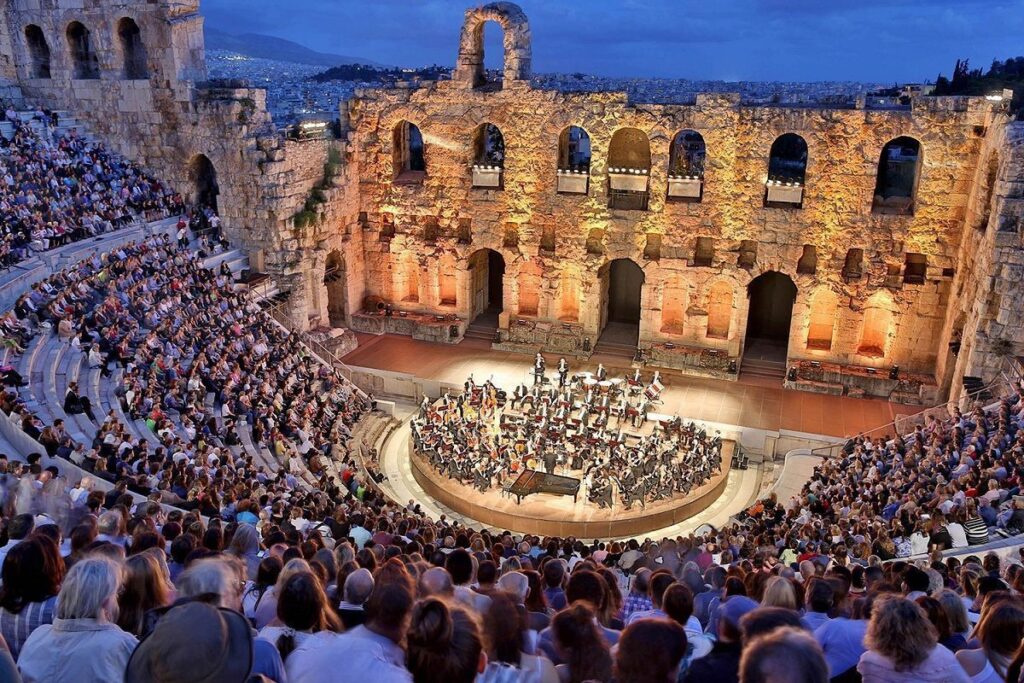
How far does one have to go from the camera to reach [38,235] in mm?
25609

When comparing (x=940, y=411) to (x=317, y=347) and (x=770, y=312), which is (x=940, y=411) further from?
(x=317, y=347)

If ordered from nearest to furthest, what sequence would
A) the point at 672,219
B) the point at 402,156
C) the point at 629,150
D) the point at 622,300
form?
the point at 672,219 < the point at 402,156 < the point at 629,150 < the point at 622,300

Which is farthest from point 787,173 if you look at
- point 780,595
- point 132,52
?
point 780,595

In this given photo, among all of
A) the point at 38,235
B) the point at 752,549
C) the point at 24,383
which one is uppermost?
the point at 38,235

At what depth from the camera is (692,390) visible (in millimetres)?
30203

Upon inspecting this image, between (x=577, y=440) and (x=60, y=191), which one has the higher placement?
(x=60, y=191)

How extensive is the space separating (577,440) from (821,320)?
45.9 ft

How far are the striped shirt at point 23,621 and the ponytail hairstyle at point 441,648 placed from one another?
314 cm

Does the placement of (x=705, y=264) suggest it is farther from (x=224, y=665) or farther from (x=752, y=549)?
(x=224, y=665)

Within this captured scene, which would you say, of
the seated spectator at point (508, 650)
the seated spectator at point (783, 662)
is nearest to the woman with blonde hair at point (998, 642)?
the seated spectator at point (783, 662)

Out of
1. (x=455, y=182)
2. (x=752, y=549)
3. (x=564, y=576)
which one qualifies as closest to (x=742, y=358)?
(x=455, y=182)

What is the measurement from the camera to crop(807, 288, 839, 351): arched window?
104ft

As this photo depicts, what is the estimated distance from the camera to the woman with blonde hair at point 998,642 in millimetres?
5945

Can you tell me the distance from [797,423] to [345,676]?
82.4 ft
